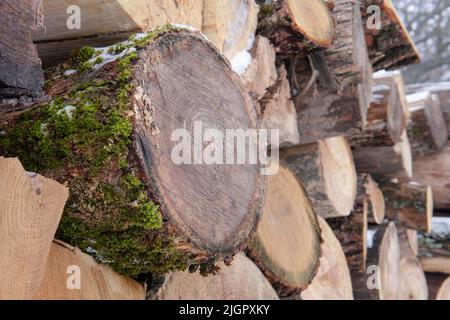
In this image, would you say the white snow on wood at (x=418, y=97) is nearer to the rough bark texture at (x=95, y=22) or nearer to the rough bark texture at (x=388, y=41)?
the rough bark texture at (x=388, y=41)

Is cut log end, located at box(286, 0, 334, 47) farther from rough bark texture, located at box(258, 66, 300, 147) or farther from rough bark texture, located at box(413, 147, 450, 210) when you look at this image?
rough bark texture, located at box(413, 147, 450, 210)

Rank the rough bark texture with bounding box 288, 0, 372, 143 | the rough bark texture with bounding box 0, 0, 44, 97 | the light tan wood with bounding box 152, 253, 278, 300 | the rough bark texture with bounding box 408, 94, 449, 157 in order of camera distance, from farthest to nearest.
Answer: the rough bark texture with bounding box 408, 94, 449, 157 < the rough bark texture with bounding box 288, 0, 372, 143 < the light tan wood with bounding box 152, 253, 278, 300 < the rough bark texture with bounding box 0, 0, 44, 97

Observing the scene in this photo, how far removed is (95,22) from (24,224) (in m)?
0.60

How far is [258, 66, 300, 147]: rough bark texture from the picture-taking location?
6.93 feet

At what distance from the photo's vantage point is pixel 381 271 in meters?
3.35

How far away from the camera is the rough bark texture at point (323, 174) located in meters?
2.65

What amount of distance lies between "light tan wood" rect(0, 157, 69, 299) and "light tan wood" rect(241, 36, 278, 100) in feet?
3.07

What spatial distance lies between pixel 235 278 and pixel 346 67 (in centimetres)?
104

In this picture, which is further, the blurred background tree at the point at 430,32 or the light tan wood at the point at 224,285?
the blurred background tree at the point at 430,32

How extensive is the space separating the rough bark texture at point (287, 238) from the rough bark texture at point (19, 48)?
3.49 feet

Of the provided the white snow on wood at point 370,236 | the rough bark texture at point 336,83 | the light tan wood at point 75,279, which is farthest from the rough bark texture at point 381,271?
the light tan wood at point 75,279

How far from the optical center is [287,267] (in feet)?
7.06

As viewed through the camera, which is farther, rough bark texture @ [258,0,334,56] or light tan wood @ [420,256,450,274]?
light tan wood @ [420,256,450,274]

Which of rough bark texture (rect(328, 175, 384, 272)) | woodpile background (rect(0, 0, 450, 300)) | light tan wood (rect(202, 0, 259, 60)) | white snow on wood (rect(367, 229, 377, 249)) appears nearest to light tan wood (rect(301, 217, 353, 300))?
woodpile background (rect(0, 0, 450, 300))
